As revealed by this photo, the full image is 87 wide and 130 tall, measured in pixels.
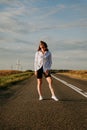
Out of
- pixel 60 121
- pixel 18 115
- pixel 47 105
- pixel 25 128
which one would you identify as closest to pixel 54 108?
pixel 47 105

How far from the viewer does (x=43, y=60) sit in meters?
13.1

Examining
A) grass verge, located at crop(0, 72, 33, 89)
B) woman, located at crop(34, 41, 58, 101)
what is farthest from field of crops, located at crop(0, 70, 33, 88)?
woman, located at crop(34, 41, 58, 101)

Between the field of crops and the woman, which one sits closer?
the woman

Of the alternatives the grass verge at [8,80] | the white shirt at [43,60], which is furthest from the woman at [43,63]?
the grass verge at [8,80]

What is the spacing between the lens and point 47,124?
7941mm

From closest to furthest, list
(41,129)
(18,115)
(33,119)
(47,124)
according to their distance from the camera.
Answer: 1. (41,129)
2. (47,124)
3. (33,119)
4. (18,115)

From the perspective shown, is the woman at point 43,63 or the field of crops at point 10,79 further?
the field of crops at point 10,79

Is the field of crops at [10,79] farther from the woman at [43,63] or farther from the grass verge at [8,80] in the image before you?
the woman at [43,63]

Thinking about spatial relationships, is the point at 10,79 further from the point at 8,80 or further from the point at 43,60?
the point at 43,60

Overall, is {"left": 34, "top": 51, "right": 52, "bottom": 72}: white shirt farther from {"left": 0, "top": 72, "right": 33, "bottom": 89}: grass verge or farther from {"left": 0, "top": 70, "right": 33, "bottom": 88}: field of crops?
{"left": 0, "top": 70, "right": 33, "bottom": 88}: field of crops

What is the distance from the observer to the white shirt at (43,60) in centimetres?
1304

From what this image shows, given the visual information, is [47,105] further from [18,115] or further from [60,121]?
[60,121]

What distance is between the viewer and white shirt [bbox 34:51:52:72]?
1304 cm

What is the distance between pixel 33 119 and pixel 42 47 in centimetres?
454
